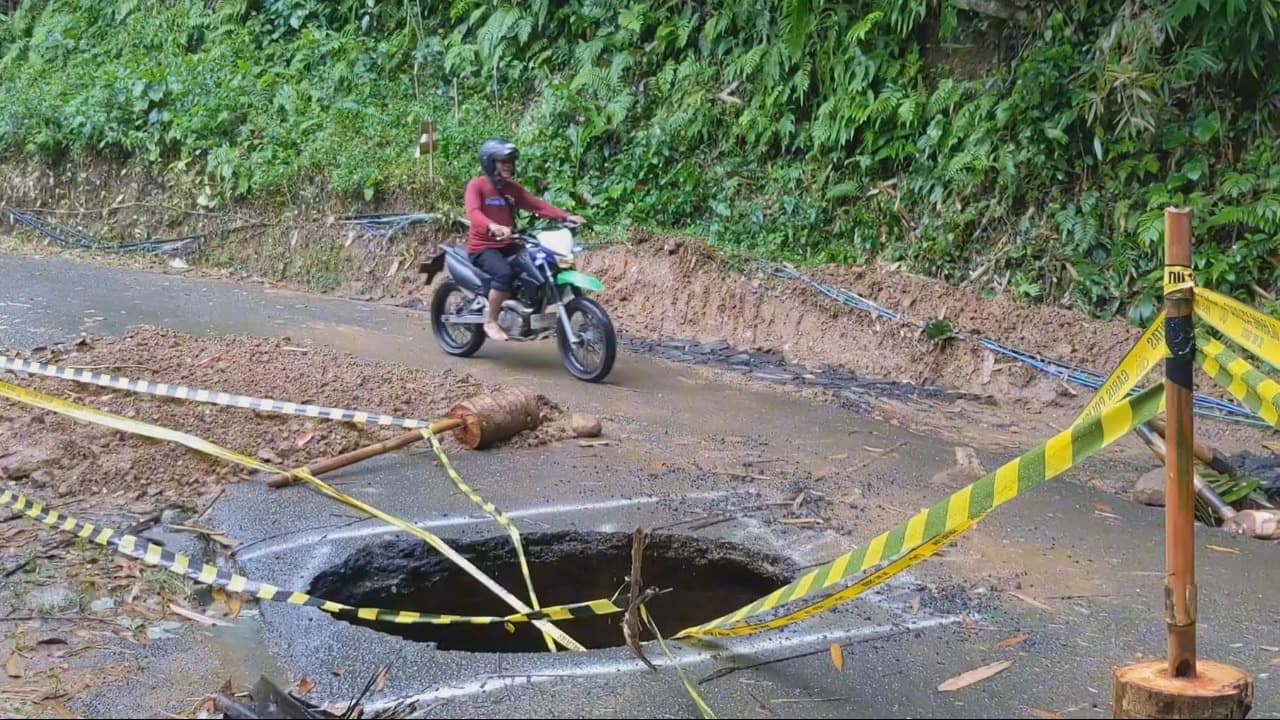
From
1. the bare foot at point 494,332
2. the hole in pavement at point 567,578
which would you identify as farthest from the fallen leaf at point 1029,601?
the bare foot at point 494,332

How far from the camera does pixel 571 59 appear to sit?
1747cm

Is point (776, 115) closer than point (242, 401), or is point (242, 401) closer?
point (242, 401)

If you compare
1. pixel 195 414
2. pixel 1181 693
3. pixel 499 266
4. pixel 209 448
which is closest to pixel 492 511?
pixel 209 448

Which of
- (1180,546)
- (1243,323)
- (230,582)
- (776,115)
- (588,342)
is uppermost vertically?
(776,115)

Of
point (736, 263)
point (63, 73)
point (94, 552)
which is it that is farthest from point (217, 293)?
point (63, 73)

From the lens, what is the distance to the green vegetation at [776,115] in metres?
11.0

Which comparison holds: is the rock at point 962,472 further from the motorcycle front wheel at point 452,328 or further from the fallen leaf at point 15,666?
the fallen leaf at point 15,666

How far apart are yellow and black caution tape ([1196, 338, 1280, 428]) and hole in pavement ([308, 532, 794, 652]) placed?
233 centimetres

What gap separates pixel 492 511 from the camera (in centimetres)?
A: 627

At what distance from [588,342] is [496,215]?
1.39m

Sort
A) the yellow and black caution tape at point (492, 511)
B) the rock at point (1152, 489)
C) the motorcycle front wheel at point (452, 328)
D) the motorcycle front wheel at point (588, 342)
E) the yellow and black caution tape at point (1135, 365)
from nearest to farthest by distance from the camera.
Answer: the yellow and black caution tape at point (1135, 365)
the yellow and black caution tape at point (492, 511)
the rock at point (1152, 489)
the motorcycle front wheel at point (588, 342)
the motorcycle front wheel at point (452, 328)

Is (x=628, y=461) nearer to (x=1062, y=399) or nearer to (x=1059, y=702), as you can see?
(x=1059, y=702)

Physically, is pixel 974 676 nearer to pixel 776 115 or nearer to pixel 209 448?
pixel 209 448

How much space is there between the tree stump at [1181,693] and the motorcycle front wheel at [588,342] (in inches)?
246
